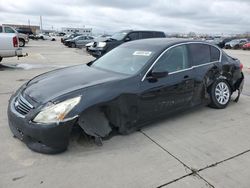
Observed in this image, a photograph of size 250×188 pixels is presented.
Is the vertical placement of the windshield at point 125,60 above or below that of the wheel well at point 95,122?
above

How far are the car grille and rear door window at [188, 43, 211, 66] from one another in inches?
115

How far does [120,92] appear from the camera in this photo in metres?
3.71

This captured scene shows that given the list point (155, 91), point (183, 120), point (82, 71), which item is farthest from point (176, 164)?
point (82, 71)

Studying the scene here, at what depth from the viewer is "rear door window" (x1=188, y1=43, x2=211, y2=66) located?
15.9 feet

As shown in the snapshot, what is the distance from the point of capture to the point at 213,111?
5250 mm

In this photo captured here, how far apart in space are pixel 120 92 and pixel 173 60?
4.32ft

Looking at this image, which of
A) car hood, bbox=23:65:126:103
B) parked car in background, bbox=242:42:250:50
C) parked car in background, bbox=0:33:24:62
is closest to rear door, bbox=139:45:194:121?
car hood, bbox=23:65:126:103

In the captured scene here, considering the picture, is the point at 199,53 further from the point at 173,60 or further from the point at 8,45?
the point at 8,45

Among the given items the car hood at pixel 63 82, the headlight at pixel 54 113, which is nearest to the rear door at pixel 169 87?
the car hood at pixel 63 82

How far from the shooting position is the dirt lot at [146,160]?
2.88 metres

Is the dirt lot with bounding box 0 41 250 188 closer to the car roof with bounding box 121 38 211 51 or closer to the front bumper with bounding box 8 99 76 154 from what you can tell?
the front bumper with bounding box 8 99 76 154

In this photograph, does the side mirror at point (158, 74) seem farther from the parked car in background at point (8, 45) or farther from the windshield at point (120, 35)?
the windshield at point (120, 35)

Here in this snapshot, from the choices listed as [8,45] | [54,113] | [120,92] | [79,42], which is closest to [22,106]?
[54,113]

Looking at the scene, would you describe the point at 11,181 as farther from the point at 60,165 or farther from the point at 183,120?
the point at 183,120
